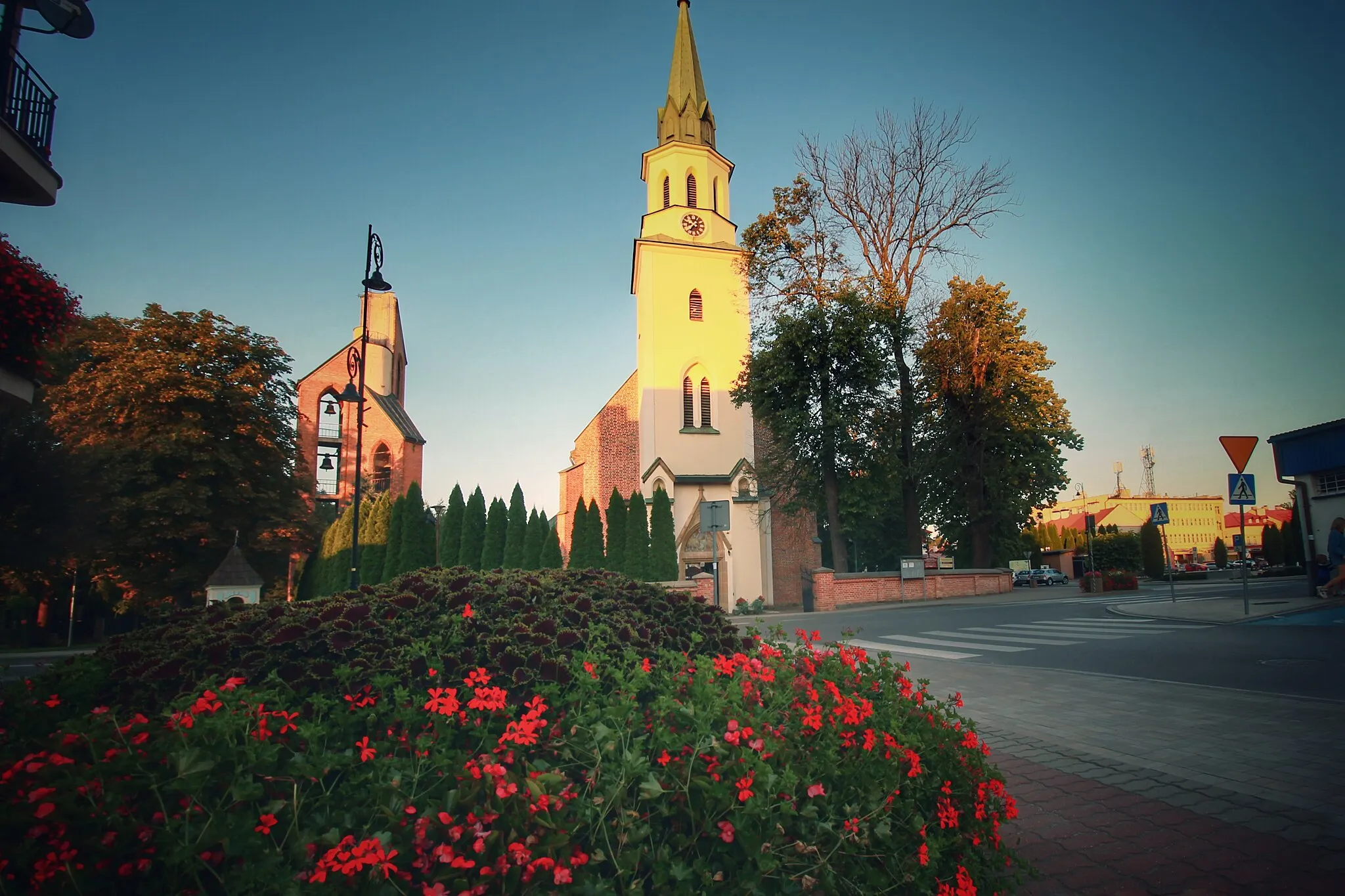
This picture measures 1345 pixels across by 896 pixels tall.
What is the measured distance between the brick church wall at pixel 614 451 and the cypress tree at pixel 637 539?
2.17 m

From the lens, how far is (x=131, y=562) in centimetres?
2253

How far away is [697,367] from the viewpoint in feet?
104

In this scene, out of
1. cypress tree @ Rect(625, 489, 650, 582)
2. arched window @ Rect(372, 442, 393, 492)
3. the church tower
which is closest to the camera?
cypress tree @ Rect(625, 489, 650, 582)

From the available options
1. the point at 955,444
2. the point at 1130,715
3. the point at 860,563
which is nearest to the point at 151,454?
the point at 1130,715

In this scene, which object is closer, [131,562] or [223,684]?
[223,684]

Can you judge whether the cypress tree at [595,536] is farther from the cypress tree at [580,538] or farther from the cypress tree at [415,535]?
the cypress tree at [415,535]

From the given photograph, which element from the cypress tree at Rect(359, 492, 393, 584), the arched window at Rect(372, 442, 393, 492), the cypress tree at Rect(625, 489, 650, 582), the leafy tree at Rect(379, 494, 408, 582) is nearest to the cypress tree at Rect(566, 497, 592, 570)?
the cypress tree at Rect(625, 489, 650, 582)

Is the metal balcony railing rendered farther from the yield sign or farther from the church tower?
the church tower

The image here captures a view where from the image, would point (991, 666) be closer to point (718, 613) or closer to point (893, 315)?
point (718, 613)

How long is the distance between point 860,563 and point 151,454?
43.5 m

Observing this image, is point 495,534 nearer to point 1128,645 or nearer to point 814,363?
point 814,363

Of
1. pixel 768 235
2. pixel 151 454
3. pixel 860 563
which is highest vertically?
pixel 768 235

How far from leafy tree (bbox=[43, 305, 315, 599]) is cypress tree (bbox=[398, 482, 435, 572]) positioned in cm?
410

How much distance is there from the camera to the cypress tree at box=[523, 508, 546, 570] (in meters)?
30.4
